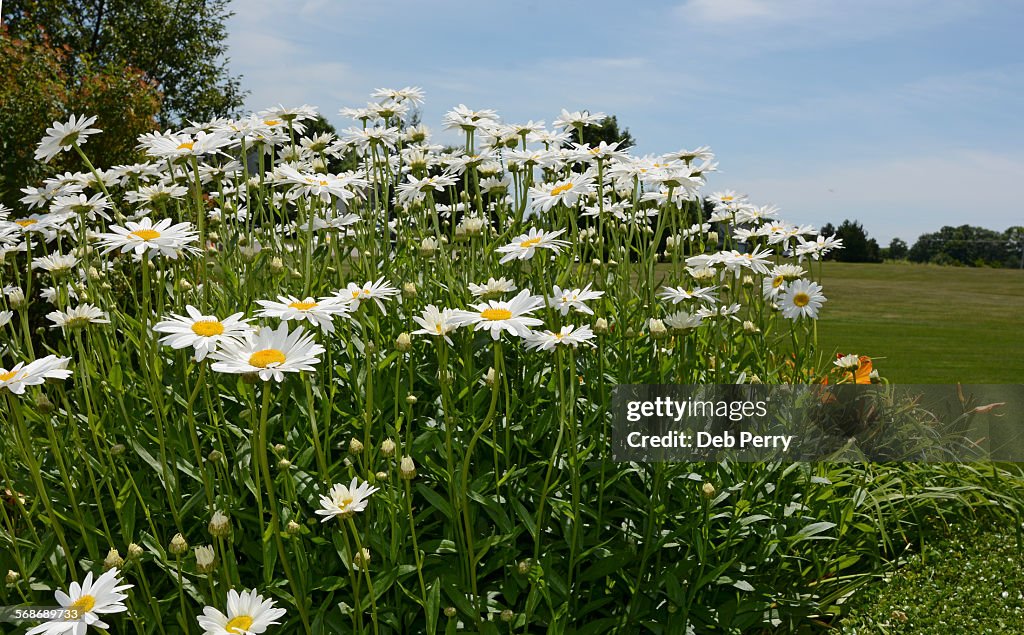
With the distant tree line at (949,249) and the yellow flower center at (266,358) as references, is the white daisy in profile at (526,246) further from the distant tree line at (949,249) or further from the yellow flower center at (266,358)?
the distant tree line at (949,249)

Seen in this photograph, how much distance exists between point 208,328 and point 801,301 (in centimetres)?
247

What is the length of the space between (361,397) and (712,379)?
4.69 feet

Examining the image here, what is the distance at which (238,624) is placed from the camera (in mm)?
1735

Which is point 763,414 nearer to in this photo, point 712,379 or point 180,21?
point 712,379

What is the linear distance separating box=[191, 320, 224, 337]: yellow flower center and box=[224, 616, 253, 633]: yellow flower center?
0.65 meters

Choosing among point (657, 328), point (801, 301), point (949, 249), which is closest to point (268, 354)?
point (657, 328)

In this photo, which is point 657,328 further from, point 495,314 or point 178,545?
point 178,545

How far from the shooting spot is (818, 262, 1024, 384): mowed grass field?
30.1 ft

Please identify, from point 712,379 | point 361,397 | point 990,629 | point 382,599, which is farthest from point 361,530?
point 990,629

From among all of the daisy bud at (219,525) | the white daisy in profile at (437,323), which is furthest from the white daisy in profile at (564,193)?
the daisy bud at (219,525)

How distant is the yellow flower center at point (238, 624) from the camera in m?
1.70

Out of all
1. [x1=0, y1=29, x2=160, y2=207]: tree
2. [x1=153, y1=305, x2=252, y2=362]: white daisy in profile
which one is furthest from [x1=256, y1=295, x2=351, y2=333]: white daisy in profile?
[x1=0, y1=29, x2=160, y2=207]: tree
